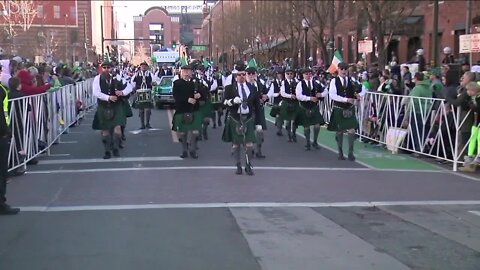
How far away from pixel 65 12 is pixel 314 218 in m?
90.8

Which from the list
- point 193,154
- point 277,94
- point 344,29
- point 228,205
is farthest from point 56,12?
point 228,205

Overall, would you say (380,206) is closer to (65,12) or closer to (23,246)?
(23,246)

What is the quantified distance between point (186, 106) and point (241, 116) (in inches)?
79.2

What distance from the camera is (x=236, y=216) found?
24.3 feet

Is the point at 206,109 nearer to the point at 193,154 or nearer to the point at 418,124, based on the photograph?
the point at 193,154

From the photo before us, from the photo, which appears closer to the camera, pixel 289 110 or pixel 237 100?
pixel 237 100

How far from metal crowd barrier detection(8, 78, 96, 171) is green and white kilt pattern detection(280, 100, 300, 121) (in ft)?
18.2

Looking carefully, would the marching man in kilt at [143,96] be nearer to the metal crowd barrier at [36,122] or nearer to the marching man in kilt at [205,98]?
the marching man in kilt at [205,98]

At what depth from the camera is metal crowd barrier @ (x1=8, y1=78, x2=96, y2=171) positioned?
10.6 m

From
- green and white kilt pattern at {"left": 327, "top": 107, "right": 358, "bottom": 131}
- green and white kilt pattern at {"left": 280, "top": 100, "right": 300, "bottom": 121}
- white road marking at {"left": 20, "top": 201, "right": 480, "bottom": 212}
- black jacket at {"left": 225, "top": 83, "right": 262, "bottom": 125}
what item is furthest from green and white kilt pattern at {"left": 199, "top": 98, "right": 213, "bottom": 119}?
white road marking at {"left": 20, "top": 201, "right": 480, "bottom": 212}

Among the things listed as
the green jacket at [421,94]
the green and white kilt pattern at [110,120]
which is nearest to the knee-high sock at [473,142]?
the green jacket at [421,94]

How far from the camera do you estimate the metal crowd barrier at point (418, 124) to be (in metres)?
11.4

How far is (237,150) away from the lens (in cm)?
1070

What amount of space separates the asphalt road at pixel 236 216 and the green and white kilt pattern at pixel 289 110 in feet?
9.22
